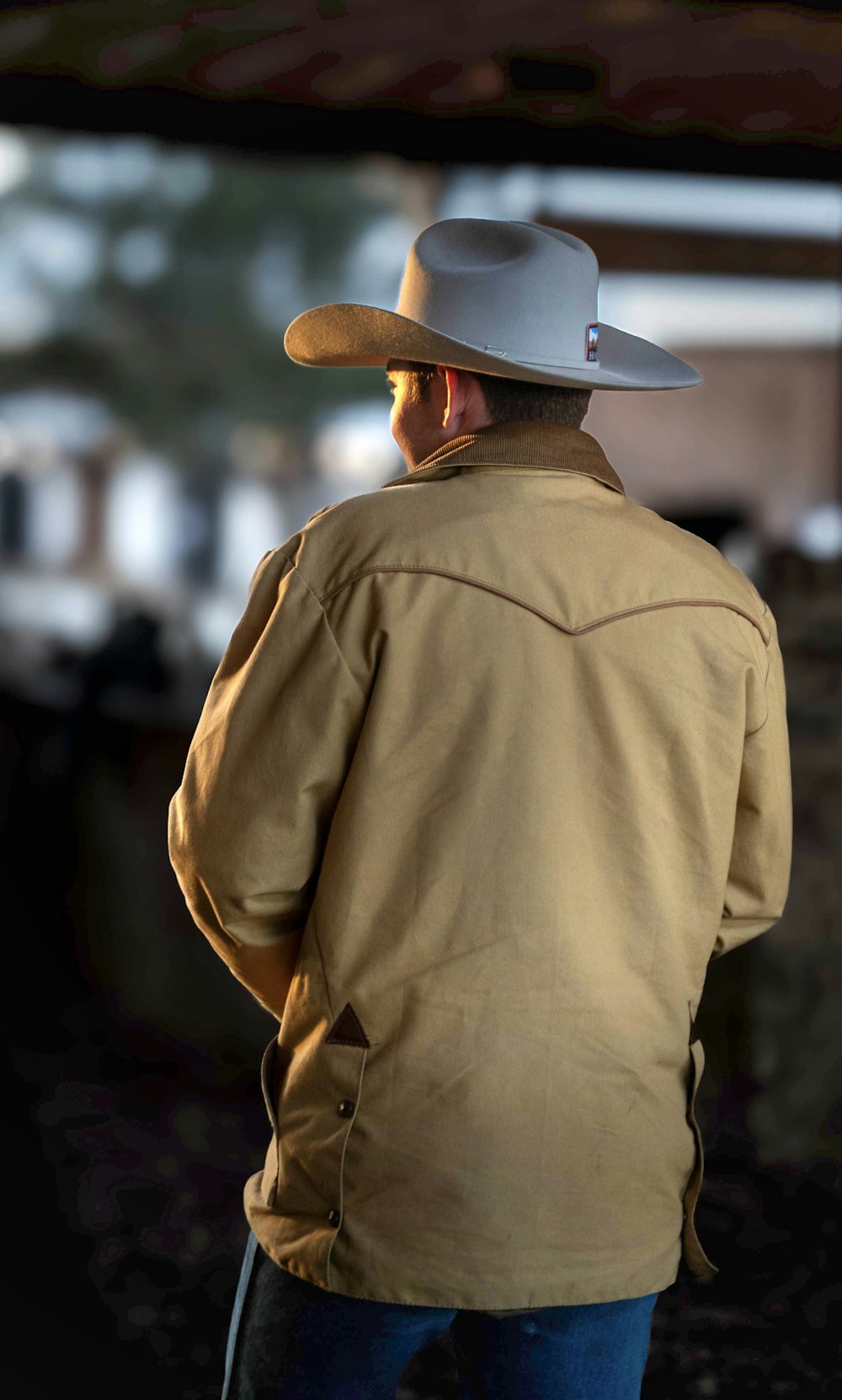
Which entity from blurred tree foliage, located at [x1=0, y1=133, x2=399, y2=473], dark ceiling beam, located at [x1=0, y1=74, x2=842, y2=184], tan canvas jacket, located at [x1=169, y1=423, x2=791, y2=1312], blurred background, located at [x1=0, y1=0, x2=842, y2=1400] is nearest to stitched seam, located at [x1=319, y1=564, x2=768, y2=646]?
tan canvas jacket, located at [x1=169, y1=423, x2=791, y2=1312]

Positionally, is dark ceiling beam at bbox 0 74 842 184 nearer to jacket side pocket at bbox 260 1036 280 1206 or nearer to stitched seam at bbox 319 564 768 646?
stitched seam at bbox 319 564 768 646

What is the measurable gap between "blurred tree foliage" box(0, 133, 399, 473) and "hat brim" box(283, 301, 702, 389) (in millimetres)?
2959

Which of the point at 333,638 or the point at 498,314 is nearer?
the point at 333,638

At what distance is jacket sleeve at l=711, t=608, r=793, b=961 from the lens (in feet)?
4.60

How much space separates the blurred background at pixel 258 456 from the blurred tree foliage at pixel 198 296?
0.01 metres

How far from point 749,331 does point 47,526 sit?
88.0 inches

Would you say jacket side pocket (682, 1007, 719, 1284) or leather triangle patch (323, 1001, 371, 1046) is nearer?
leather triangle patch (323, 1001, 371, 1046)

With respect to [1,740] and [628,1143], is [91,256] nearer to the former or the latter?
[1,740]

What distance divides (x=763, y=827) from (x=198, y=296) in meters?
3.52

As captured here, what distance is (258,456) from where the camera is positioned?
178 inches

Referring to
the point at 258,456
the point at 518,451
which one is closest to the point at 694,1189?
the point at 518,451

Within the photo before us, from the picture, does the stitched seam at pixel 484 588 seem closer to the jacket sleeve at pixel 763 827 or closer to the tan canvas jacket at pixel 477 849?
the tan canvas jacket at pixel 477 849

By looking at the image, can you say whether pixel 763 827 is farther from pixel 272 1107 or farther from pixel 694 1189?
pixel 272 1107

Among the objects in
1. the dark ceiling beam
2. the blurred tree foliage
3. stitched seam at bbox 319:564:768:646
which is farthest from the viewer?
the blurred tree foliage
